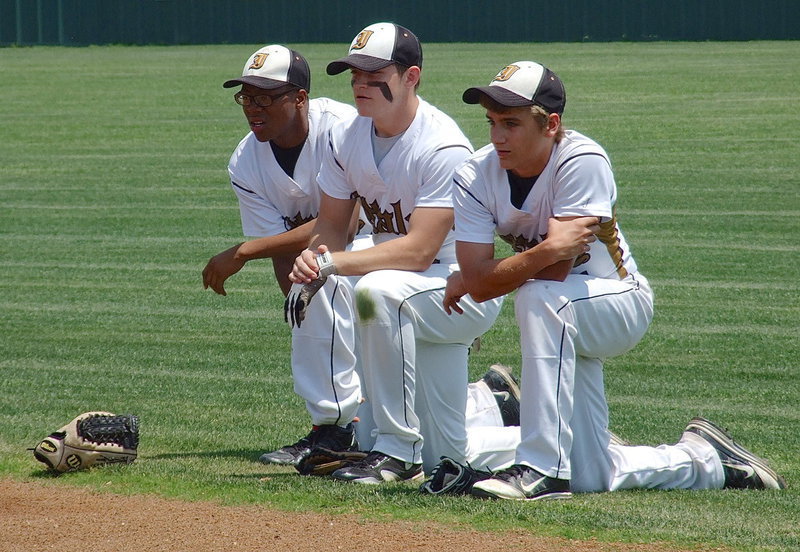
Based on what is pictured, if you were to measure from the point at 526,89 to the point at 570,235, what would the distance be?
57 centimetres

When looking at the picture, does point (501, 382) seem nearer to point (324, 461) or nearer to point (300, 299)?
point (324, 461)

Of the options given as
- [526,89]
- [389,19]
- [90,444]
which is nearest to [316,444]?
[90,444]

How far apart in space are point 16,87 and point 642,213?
758 inches

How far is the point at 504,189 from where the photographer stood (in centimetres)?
462

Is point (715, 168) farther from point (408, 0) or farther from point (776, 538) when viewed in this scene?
point (408, 0)

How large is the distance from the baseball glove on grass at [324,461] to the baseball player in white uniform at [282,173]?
0.61 ft

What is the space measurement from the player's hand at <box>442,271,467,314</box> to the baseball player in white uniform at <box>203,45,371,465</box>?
814mm

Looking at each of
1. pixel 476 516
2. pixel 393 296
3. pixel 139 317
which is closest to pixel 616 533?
pixel 476 516

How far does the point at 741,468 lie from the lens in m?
4.79

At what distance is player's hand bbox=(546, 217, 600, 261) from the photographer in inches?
172

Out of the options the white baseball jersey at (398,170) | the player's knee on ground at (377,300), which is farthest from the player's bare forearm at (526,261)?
the white baseball jersey at (398,170)

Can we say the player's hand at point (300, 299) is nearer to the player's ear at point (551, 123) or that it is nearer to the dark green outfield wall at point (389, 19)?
the player's ear at point (551, 123)

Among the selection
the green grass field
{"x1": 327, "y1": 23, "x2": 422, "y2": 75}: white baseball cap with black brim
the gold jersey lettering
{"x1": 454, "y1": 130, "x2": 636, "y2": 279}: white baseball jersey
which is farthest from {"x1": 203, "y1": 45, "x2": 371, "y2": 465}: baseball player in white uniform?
{"x1": 454, "y1": 130, "x2": 636, "y2": 279}: white baseball jersey

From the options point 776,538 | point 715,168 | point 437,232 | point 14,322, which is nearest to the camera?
point 776,538
